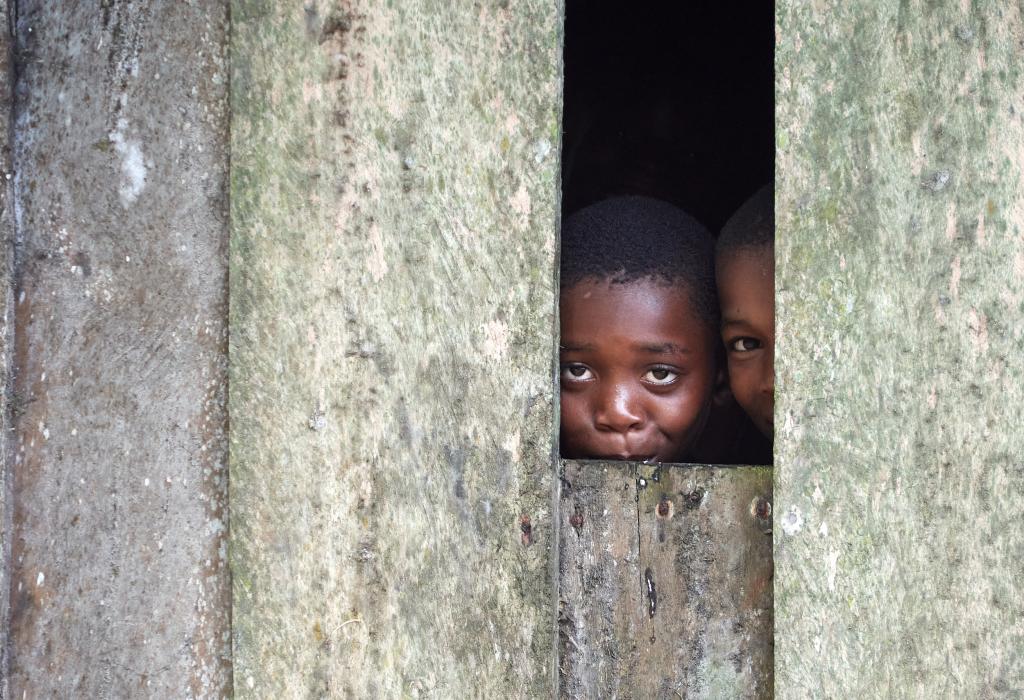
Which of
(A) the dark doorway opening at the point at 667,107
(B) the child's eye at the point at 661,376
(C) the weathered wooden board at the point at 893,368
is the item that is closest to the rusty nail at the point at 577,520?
(C) the weathered wooden board at the point at 893,368

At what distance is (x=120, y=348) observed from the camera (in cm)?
111

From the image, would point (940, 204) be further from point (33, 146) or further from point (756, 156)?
point (756, 156)

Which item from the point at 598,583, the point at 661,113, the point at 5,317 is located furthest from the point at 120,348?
the point at 661,113

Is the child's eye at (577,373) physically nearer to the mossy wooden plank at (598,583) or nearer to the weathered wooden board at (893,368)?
the mossy wooden plank at (598,583)

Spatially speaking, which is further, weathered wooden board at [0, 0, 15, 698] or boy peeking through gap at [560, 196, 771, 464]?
boy peeking through gap at [560, 196, 771, 464]

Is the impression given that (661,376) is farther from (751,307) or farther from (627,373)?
(751,307)

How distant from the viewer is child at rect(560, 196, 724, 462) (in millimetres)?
1431

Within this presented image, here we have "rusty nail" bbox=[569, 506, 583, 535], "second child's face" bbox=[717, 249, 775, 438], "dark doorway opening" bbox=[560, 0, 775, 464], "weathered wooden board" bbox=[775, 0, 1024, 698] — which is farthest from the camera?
"dark doorway opening" bbox=[560, 0, 775, 464]

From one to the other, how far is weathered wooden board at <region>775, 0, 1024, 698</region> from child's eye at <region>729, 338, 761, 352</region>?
379mm

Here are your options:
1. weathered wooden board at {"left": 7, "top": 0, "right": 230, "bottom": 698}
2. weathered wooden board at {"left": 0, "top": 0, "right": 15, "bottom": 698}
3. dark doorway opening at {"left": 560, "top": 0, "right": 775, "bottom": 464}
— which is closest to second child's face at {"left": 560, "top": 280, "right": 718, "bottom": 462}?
weathered wooden board at {"left": 7, "top": 0, "right": 230, "bottom": 698}

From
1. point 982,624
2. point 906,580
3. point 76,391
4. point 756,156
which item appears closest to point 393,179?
point 76,391

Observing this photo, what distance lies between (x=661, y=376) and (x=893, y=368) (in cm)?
45

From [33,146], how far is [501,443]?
Answer: 2.14ft

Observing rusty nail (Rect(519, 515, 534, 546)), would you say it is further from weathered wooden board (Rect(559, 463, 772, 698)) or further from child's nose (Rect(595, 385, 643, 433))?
child's nose (Rect(595, 385, 643, 433))
